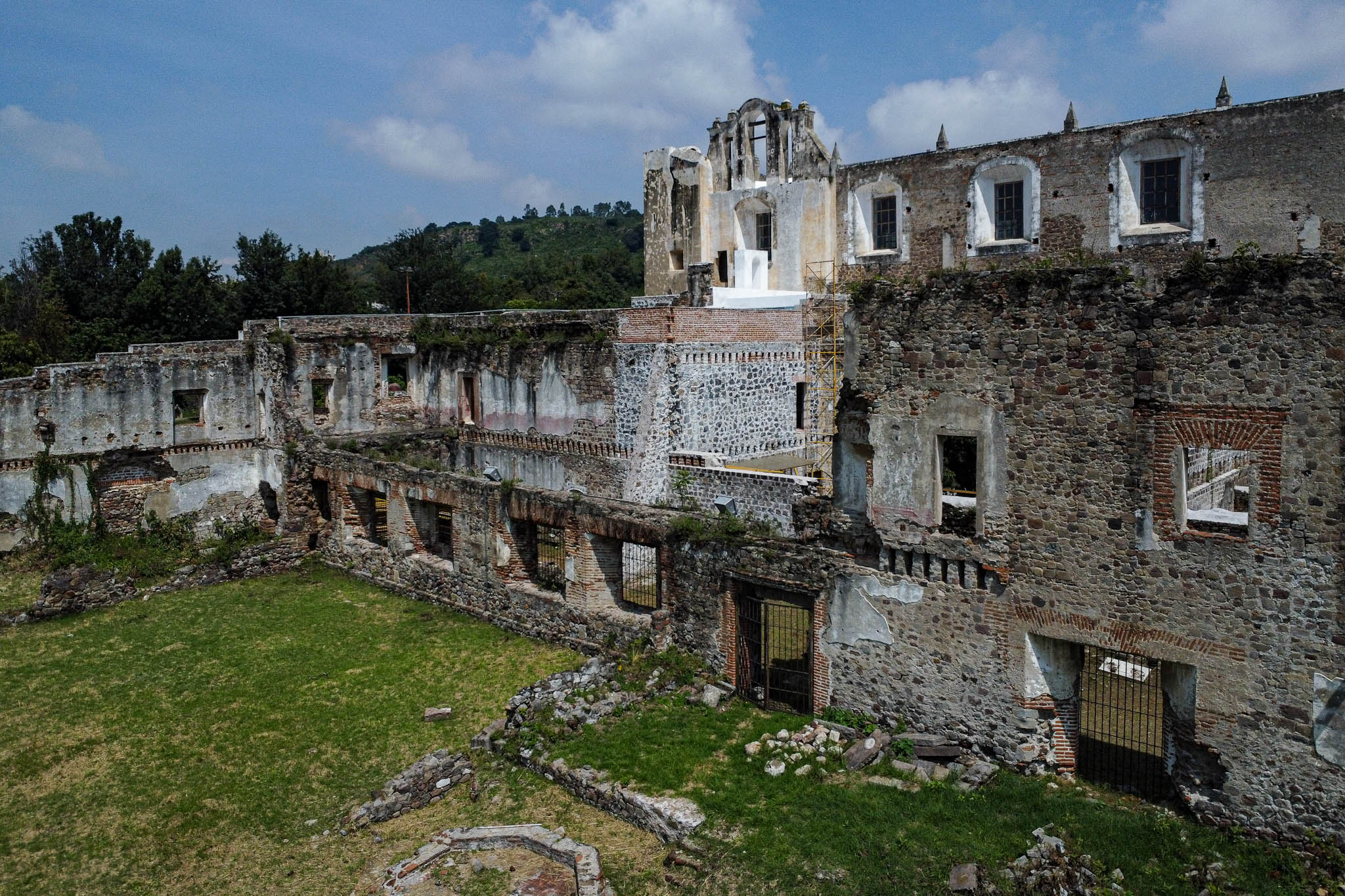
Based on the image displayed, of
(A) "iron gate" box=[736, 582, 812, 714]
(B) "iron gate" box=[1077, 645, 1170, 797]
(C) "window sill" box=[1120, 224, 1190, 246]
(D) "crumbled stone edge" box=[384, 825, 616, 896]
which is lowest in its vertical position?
(D) "crumbled stone edge" box=[384, 825, 616, 896]

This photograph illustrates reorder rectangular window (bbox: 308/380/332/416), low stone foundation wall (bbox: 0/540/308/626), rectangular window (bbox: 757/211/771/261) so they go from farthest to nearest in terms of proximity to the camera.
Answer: rectangular window (bbox: 757/211/771/261)
rectangular window (bbox: 308/380/332/416)
low stone foundation wall (bbox: 0/540/308/626)

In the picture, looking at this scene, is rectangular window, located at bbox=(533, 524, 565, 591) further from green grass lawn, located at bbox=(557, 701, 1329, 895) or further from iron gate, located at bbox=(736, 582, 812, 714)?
green grass lawn, located at bbox=(557, 701, 1329, 895)

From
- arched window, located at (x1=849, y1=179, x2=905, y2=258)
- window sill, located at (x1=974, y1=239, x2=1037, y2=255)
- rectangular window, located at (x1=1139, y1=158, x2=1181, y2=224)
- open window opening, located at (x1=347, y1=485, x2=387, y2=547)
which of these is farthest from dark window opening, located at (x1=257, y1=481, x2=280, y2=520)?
rectangular window, located at (x1=1139, y1=158, x2=1181, y2=224)

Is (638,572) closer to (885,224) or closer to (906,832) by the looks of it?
(906,832)

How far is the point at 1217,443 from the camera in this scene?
28.2 ft

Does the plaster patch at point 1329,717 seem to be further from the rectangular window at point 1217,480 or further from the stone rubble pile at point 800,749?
the rectangular window at point 1217,480

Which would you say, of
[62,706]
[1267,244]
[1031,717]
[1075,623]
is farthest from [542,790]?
[1267,244]

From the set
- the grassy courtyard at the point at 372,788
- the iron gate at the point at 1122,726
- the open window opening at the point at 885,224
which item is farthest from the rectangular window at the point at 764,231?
the iron gate at the point at 1122,726

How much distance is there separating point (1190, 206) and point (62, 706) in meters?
23.7

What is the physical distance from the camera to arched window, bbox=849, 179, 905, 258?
85.7 ft

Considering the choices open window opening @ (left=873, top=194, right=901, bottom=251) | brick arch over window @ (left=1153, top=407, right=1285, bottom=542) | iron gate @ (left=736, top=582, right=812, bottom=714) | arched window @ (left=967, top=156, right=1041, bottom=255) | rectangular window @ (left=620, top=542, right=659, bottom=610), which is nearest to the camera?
brick arch over window @ (left=1153, top=407, right=1285, bottom=542)

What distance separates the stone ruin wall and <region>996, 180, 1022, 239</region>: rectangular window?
1582 centimetres

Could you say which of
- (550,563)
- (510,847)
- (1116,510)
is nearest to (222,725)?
(510,847)

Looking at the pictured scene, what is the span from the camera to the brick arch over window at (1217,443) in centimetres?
831
